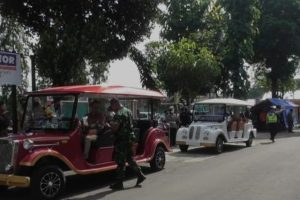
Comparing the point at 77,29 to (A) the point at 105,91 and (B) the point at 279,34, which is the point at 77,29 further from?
(B) the point at 279,34

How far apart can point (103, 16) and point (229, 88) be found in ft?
65.1

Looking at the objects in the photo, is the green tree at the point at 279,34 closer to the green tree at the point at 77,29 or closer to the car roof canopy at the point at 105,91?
the green tree at the point at 77,29

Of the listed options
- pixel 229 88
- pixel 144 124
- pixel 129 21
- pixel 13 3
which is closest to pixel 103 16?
pixel 129 21

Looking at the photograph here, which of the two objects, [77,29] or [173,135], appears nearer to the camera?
[77,29]

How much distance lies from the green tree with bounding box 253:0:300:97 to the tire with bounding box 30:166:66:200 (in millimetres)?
34547

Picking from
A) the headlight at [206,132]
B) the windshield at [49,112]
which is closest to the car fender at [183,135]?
the headlight at [206,132]

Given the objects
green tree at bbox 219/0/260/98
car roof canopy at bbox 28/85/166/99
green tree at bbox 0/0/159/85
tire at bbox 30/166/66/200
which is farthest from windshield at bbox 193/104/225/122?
green tree at bbox 219/0/260/98

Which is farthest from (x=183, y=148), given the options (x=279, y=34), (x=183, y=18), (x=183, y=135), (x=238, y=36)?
(x=279, y=34)

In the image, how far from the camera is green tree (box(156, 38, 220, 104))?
27.6 metres

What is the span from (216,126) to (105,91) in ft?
27.3

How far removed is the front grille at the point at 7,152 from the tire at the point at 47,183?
0.56 metres

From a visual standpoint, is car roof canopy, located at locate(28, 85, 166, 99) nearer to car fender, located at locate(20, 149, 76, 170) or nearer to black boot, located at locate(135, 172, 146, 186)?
car fender, located at locate(20, 149, 76, 170)

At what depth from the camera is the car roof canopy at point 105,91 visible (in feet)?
34.9

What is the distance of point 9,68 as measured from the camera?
12.7m
